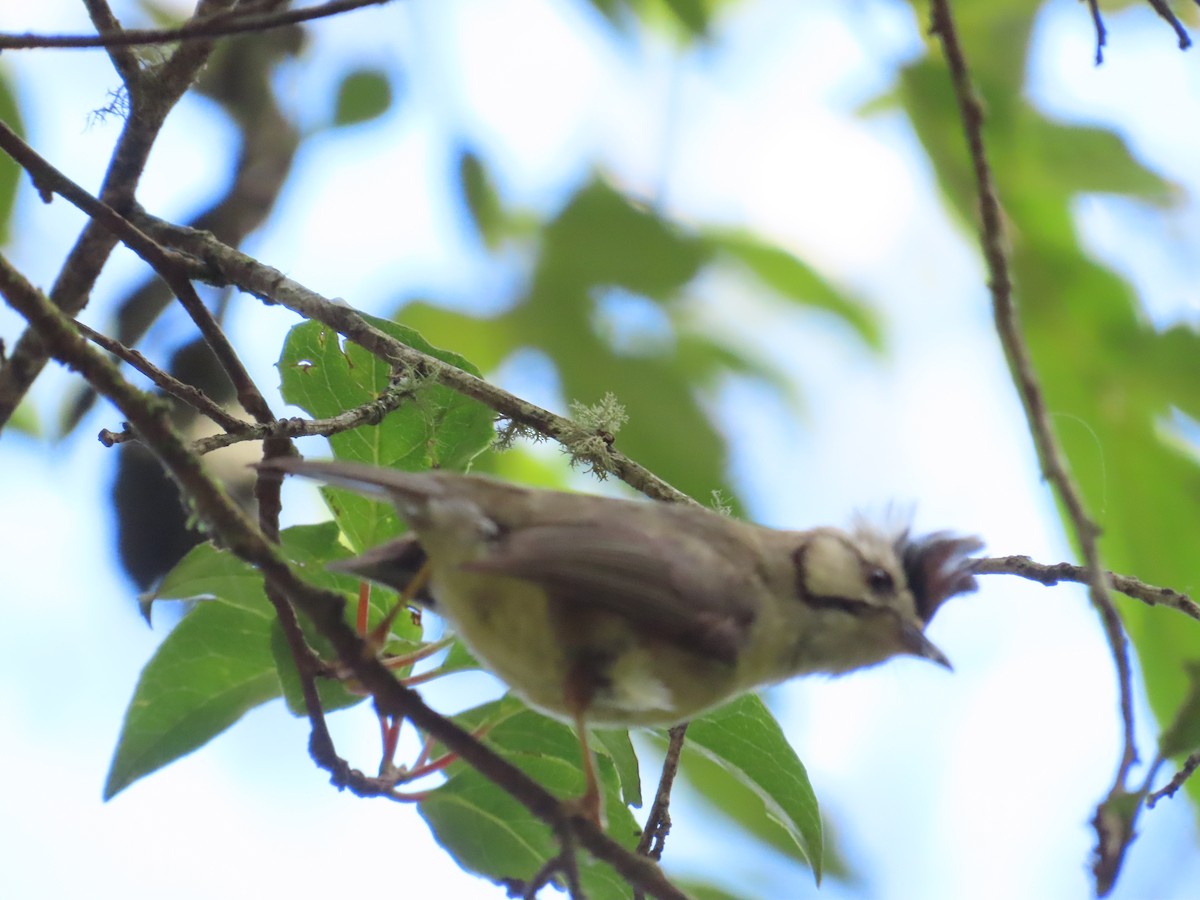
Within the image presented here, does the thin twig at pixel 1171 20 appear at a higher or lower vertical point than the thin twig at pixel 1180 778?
higher

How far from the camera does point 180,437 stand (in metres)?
1.96

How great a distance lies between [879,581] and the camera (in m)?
2.87

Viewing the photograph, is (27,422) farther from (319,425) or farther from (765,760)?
(765,760)

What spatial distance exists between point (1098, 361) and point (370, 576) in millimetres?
2029

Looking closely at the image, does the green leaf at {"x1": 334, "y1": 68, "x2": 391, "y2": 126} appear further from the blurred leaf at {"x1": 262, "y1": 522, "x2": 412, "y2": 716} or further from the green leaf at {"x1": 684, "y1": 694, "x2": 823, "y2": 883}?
the green leaf at {"x1": 684, "y1": 694, "x2": 823, "y2": 883}

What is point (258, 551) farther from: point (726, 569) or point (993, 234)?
point (993, 234)

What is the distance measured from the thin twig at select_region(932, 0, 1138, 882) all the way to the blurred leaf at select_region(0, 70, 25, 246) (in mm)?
2750

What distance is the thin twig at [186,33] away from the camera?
6.97 ft

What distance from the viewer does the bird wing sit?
231 cm

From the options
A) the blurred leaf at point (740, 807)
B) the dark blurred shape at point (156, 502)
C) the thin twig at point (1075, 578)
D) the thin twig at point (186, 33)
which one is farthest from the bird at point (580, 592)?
the blurred leaf at point (740, 807)

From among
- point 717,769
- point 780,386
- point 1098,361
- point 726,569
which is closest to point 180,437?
point 726,569

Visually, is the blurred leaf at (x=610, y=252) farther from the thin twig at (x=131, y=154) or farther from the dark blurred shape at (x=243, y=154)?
the thin twig at (x=131, y=154)

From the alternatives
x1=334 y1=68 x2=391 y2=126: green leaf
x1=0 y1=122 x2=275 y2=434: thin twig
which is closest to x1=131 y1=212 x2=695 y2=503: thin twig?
x1=0 y1=122 x2=275 y2=434: thin twig

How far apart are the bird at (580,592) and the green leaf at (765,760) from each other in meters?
0.13
